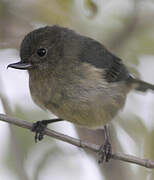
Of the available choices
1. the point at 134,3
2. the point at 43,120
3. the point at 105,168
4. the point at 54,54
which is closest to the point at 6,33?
the point at 54,54

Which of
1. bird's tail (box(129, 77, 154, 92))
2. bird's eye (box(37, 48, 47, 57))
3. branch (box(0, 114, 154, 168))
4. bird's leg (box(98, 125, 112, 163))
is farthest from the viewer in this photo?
bird's tail (box(129, 77, 154, 92))

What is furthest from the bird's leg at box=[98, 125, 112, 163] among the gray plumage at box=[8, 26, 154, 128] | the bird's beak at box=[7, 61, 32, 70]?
the bird's beak at box=[7, 61, 32, 70]

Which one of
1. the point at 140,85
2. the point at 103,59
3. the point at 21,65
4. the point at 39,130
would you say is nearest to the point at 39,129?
the point at 39,130

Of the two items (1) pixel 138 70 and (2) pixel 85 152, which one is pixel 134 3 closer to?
(1) pixel 138 70

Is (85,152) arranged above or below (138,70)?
below

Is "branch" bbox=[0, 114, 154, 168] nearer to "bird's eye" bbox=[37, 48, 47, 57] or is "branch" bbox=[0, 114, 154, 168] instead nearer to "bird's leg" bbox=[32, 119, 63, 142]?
"bird's leg" bbox=[32, 119, 63, 142]

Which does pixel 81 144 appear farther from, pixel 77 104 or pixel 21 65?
pixel 21 65
